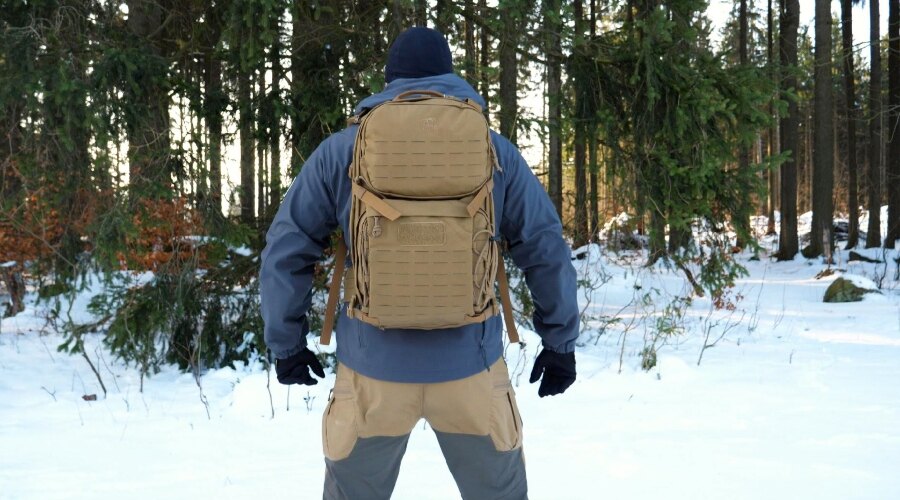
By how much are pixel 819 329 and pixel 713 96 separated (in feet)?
13.2

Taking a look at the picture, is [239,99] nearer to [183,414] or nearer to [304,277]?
[183,414]

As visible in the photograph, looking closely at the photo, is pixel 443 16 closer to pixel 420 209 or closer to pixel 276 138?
pixel 276 138

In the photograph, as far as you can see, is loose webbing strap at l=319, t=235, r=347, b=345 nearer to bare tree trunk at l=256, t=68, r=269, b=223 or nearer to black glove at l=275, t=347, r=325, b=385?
black glove at l=275, t=347, r=325, b=385

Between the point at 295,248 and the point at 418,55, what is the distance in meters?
0.72

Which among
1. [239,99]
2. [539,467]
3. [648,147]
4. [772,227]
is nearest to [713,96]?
[648,147]

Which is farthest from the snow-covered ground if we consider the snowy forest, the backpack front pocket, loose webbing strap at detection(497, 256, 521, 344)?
the backpack front pocket

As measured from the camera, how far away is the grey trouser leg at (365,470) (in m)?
2.19

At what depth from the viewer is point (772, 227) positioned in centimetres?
2862

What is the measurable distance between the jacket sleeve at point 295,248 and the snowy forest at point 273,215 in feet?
6.46

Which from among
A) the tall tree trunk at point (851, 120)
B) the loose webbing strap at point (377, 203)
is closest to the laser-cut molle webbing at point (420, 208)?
the loose webbing strap at point (377, 203)

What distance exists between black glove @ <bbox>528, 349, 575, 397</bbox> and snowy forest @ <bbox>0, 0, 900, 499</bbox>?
5.56ft

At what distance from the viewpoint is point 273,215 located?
661 centimetres

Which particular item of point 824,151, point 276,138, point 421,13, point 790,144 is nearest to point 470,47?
point 421,13

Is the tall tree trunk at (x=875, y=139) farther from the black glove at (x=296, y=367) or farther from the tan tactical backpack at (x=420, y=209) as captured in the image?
the black glove at (x=296, y=367)
